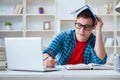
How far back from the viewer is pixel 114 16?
5.04 metres

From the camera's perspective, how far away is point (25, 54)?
150 cm

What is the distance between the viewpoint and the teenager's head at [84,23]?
6.81 ft

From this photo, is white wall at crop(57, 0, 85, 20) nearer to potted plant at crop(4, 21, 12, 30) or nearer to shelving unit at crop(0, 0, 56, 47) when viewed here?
shelving unit at crop(0, 0, 56, 47)

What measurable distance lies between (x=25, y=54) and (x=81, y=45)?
765 millimetres

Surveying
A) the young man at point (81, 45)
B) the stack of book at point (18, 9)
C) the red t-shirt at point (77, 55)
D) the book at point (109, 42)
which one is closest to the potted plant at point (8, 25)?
the stack of book at point (18, 9)

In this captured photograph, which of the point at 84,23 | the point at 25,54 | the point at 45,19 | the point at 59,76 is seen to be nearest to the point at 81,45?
the point at 84,23

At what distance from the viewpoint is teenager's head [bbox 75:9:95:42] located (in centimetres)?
207

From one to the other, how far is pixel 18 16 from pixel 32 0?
1.45 ft

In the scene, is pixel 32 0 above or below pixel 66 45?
above

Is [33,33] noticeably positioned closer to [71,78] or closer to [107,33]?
[107,33]

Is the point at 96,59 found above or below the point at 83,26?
below

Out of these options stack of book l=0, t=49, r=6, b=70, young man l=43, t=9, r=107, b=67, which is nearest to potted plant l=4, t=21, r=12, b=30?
young man l=43, t=9, r=107, b=67

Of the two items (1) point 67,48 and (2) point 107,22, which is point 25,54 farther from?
(2) point 107,22

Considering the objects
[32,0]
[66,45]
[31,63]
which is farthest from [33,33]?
[31,63]
